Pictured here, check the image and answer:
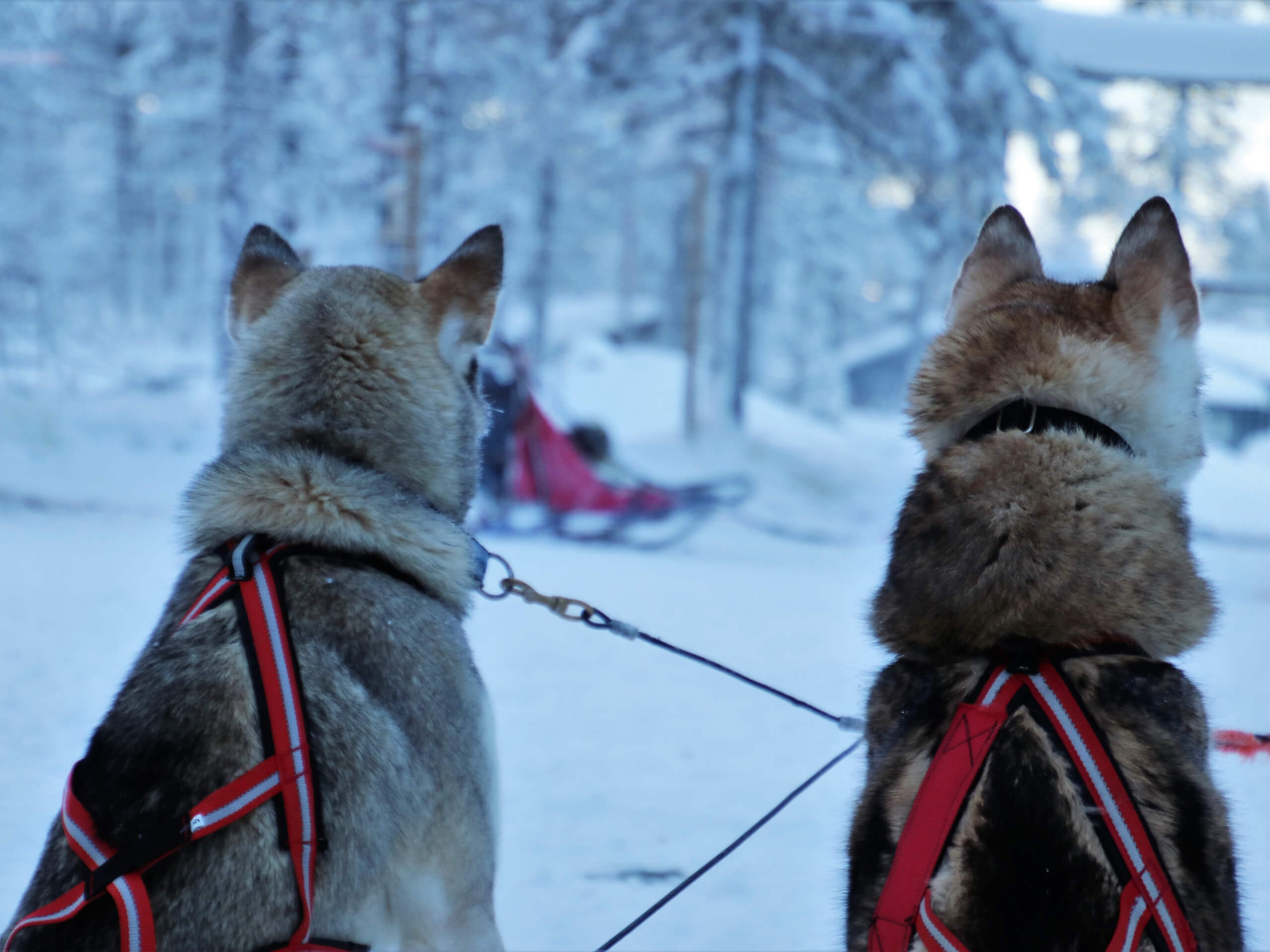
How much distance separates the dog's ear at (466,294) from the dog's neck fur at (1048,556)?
122 cm

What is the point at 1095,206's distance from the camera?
2386 centimetres

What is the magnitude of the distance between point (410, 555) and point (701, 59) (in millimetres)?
14076

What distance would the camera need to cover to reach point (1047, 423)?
5.60 ft

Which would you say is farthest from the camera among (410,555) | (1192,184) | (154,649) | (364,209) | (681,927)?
(1192,184)

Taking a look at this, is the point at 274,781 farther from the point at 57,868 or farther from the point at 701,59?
the point at 701,59

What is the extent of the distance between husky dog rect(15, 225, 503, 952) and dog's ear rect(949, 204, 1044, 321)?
3.68 feet

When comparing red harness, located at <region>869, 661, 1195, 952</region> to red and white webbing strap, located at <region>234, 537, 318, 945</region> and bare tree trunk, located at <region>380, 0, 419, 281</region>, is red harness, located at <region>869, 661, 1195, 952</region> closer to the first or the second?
red and white webbing strap, located at <region>234, 537, 318, 945</region>

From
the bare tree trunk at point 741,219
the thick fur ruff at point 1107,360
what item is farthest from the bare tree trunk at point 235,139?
the thick fur ruff at point 1107,360

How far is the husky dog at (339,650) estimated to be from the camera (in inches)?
59.7

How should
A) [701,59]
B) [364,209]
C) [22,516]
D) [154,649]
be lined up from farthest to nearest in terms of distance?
[364,209], [701,59], [22,516], [154,649]

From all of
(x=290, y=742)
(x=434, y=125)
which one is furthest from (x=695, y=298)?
(x=290, y=742)

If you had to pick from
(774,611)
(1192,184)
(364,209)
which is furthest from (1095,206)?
(774,611)

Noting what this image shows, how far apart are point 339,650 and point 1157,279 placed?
1686mm

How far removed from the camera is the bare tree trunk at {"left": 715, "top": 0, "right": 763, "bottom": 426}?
45.6 ft
